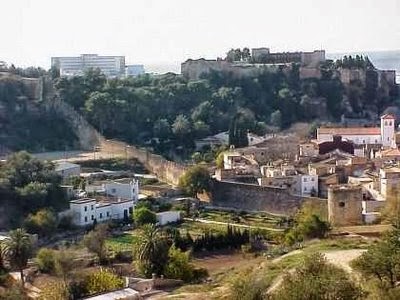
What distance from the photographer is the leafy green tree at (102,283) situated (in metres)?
20.5

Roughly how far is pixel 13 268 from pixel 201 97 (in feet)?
87.3

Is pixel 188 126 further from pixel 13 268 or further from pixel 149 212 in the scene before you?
pixel 13 268

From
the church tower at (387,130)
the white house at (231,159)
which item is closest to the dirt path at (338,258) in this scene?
the white house at (231,159)

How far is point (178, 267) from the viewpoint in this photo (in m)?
22.0

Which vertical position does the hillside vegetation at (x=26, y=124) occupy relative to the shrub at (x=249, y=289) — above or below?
above

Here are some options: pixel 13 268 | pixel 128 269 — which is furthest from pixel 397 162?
pixel 13 268

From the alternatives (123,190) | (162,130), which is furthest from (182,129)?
(123,190)

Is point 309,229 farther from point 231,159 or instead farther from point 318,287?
point 231,159

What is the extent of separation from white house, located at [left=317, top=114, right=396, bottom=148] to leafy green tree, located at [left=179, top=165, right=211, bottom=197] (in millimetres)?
7253

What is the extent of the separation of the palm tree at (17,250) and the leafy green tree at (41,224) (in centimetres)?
422

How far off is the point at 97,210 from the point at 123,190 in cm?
244

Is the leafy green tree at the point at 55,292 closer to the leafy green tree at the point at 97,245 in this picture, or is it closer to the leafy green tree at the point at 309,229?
the leafy green tree at the point at 97,245

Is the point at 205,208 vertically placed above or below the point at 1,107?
below

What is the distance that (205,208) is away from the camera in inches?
1244
